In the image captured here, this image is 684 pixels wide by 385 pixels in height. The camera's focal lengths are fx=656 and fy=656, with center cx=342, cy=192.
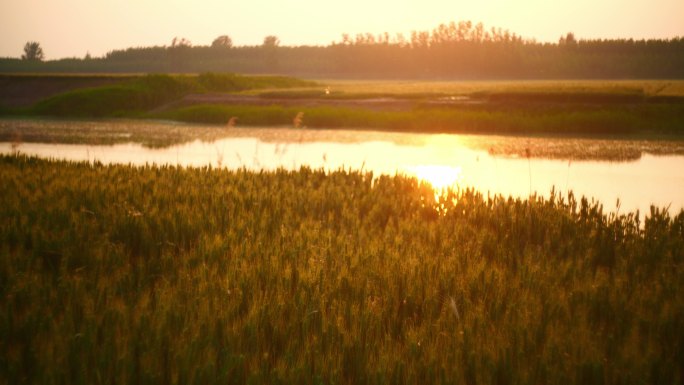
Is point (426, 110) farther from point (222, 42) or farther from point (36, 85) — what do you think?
point (222, 42)

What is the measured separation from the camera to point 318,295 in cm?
408

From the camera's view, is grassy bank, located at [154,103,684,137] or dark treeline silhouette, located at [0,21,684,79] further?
dark treeline silhouette, located at [0,21,684,79]

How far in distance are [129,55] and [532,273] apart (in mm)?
106177

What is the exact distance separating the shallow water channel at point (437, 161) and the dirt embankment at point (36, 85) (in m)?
21.1

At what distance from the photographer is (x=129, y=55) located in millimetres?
102625

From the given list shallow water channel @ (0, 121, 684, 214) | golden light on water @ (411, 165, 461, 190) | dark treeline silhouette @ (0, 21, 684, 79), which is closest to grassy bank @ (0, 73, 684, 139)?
shallow water channel @ (0, 121, 684, 214)

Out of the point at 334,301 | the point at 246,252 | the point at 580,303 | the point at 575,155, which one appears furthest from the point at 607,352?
the point at 575,155

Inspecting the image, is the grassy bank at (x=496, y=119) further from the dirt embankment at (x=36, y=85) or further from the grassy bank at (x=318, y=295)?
the dirt embankment at (x=36, y=85)

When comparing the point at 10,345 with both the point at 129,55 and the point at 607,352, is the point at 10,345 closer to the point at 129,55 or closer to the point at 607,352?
the point at 607,352

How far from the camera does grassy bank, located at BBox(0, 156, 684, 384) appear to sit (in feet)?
10.3

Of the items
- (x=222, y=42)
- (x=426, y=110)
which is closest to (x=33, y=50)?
(x=222, y=42)

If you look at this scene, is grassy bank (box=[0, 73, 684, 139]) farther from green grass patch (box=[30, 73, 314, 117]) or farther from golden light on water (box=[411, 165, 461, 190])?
golden light on water (box=[411, 165, 461, 190])

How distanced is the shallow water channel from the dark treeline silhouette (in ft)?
157

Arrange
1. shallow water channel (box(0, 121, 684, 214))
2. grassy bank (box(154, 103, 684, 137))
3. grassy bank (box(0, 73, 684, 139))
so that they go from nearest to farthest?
shallow water channel (box(0, 121, 684, 214)) → grassy bank (box(154, 103, 684, 137)) → grassy bank (box(0, 73, 684, 139))
